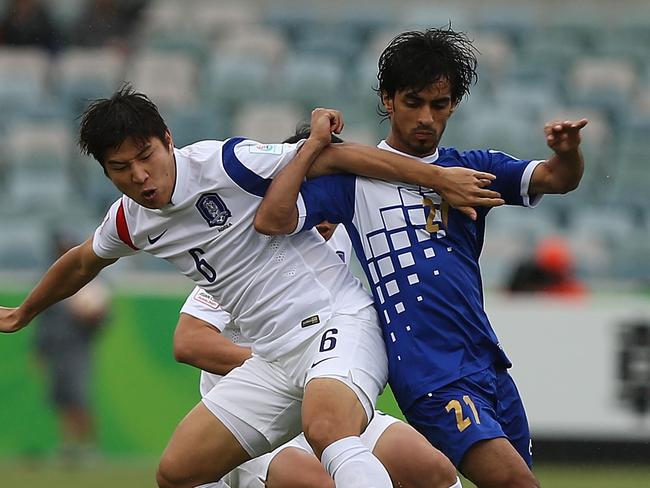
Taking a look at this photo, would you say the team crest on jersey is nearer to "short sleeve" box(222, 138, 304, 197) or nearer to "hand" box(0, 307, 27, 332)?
"short sleeve" box(222, 138, 304, 197)

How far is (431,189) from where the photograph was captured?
5.30 metres

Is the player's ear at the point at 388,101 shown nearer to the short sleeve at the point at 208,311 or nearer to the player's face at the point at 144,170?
the player's face at the point at 144,170

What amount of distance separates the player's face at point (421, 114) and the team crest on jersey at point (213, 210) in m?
0.72

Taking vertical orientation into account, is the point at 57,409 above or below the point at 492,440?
below

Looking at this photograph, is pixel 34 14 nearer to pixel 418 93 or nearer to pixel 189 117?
pixel 189 117

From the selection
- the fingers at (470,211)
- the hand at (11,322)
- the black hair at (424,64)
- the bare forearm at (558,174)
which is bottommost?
the hand at (11,322)

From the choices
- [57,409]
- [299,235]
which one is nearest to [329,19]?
[57,409]

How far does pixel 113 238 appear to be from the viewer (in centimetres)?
561

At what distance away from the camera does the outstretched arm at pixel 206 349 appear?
233 inches

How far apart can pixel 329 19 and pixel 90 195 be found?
4.32 m

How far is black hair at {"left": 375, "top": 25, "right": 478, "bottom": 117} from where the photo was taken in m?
5.22

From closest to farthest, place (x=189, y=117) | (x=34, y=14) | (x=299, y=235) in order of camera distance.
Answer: (x=299, y=235), (x=189, y=117), (x=34, y=14)

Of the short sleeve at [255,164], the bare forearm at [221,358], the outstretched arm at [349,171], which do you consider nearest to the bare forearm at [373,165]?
the outstretched arm at [349,171]

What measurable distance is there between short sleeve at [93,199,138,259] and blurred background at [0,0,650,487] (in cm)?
491
